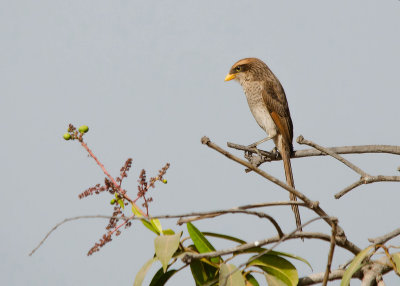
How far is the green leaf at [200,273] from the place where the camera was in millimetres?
1827

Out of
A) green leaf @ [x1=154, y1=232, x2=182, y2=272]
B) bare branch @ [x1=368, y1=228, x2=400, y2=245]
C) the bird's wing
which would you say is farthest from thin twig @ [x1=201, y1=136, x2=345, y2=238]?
the bird's wing

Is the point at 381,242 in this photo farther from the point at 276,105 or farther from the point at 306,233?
the point at 276,105

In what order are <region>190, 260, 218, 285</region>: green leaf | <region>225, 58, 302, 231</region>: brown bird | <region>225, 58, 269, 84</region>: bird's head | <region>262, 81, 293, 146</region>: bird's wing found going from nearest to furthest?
<region>190, 260, 218, 285</region>: green leaf → <region>225, 58, 302, 231</region>: brown bird → <region>262, 81, 293, 146</region>: bird's wing → <region>225, 58, 269, 84</region>: bird's head

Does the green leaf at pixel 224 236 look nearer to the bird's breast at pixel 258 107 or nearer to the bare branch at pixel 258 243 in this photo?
the bare branch at pixel 258 243

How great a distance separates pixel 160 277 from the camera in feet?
6.20

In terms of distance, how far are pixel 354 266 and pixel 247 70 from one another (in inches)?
150

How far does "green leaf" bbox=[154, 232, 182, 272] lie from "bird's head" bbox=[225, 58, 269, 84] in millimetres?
3649

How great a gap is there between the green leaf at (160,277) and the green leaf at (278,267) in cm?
26


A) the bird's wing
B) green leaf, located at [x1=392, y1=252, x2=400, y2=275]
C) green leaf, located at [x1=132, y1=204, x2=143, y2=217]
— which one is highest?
the bird's wing

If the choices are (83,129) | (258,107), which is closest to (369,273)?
(83,129)

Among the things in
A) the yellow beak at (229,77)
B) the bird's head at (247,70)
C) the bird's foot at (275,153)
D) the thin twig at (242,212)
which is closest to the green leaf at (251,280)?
the thin twig at (242,212)

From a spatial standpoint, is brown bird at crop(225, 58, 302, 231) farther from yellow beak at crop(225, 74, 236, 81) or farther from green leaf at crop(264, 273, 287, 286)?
green leaf at crop(264, 273, 287, 286)

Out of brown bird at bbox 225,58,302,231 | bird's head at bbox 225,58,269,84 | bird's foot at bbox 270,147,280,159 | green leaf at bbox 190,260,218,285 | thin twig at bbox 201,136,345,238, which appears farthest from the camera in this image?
bird's head at bbox 225,58,269,84

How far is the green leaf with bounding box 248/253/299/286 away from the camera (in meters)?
1.83
